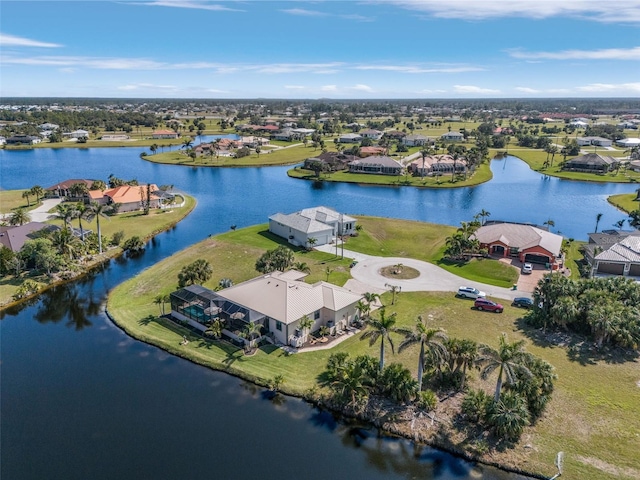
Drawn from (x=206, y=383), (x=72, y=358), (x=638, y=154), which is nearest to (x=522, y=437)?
(x=206, y=383)

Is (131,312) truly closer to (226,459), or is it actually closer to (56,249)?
(56,249)

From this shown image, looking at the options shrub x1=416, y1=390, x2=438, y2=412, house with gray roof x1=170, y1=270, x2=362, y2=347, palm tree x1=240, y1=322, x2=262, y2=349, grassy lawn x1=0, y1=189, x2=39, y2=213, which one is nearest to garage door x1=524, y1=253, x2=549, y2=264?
house with gray roof x1=170, y1=270, x2=362, y2=347

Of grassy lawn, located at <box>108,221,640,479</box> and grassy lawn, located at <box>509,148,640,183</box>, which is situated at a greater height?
grassy lawn, located at <box>509,148,640,183</box>

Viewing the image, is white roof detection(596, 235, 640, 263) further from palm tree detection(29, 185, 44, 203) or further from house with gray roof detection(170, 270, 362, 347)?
palm tree detection(29, 185, 44, 203)

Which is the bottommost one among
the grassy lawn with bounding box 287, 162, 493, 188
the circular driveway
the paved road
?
the circular driveway

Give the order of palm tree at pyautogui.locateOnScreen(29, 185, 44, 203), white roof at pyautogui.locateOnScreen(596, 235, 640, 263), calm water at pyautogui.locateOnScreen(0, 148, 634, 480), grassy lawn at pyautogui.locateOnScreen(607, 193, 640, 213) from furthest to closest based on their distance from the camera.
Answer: grassy lawn at pyautogui.locateOnScreen(607, 193, 640, 213) < palm tree at pyautogui.locateOnScreen(29, 185, 44, 203) < white roof at pyautogui.locateOnScreen(596, 235, 640, 263) < calm water at pyautogui.locateOnScreen(0, 148, 634, 480)

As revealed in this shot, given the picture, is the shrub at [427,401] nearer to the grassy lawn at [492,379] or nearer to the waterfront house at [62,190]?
the grassy lawn at [492,379]

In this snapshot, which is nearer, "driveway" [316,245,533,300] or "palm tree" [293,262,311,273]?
"driveway" [316,245,533,300]
